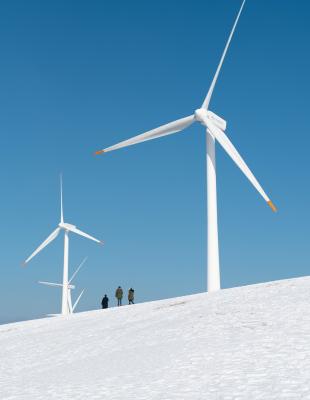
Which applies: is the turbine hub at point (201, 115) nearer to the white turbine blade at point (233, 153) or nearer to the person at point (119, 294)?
the white turbine blade at point (233, 153)

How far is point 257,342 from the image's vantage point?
→ 15969mm

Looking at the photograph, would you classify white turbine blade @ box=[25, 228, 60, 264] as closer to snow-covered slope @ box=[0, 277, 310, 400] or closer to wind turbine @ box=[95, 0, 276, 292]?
wind turbine @ box=[95, 0, 276, 292]

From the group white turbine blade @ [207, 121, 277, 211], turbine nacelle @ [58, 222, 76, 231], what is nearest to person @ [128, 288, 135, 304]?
white turbine blade @ [207, 121, 277, 211]

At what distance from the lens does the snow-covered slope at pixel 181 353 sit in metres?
12.3

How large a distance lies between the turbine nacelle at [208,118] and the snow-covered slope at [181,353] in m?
16.6

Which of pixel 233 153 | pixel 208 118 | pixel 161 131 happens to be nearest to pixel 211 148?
pixel 233 153

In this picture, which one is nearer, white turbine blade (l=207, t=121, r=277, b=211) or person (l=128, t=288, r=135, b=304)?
white turbine blade (l=207, t=121, r=277, b=211)

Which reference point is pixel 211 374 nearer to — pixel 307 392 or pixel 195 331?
pixel 307 392

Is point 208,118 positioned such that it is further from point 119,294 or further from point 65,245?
point 65,245

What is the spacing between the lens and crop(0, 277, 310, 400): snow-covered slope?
1233 centimetres

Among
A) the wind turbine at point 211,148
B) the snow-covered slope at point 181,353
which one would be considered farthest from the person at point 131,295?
the snow-covered slope at point 181,353

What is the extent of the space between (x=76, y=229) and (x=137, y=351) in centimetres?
5661

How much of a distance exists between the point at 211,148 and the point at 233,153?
5.27ft

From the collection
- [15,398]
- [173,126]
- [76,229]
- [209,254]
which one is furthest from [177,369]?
[76,229]
